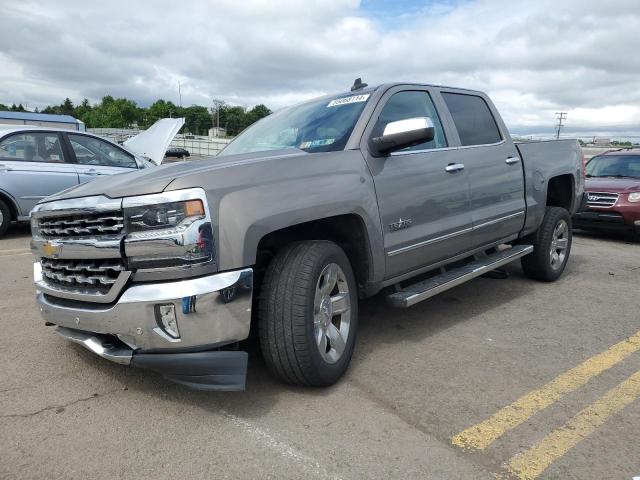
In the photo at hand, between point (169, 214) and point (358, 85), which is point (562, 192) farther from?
point (169, 214)

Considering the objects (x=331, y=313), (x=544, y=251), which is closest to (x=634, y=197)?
(x=544, y=251)

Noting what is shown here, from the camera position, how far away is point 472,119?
15.4ft

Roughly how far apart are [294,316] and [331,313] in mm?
385

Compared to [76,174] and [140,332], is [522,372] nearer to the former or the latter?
[140,332]

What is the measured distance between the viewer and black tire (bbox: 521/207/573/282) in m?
5.35

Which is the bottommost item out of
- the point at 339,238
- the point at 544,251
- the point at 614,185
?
the point at 544,251

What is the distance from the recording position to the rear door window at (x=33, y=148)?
24.2 feet

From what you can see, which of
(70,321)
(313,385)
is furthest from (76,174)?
(313,385)

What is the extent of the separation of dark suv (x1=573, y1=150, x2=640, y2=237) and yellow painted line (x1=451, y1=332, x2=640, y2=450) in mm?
4594

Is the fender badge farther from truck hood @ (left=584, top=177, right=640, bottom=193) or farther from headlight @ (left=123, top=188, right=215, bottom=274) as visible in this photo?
truck hood @ (left=584, top=177, right=640, bottom=193)

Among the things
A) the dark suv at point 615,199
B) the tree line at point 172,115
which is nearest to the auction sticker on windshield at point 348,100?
the dark suv at point 615,199

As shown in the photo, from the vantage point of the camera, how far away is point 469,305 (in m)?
4.72

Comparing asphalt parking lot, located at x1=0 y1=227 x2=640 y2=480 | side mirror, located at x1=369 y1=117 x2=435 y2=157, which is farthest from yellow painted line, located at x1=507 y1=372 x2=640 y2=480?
side mirror, located at x1=369 y1=117 x2=435 y2=157

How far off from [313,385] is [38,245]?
5.94 ft
